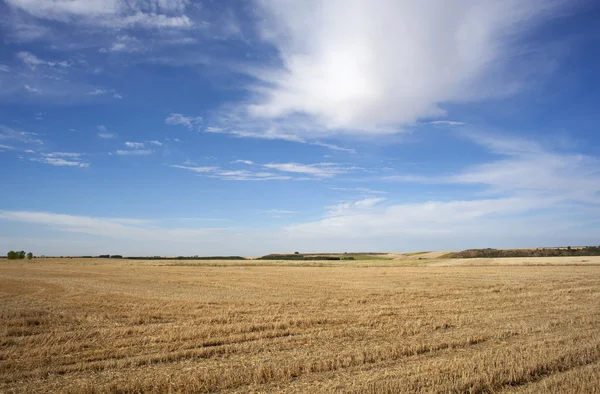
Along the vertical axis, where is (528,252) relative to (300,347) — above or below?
above

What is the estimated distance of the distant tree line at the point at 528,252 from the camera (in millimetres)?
91500

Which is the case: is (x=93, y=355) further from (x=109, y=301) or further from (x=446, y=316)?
(x=446, y=316)

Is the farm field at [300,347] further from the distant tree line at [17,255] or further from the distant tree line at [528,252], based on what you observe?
the distant tree line at [17,255]

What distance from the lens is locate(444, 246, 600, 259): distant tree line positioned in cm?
9150

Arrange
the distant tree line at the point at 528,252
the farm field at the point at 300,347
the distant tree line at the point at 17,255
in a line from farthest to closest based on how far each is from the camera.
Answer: the distant tree line at the point at 17,255, the distant tree line at the point at 528,252, the farm field at the point at 300,347

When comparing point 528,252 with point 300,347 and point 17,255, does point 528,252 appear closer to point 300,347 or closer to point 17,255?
point 300,347

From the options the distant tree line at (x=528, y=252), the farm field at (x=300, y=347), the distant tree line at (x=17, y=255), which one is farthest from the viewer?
the distant tree line at (x=17, y=255)

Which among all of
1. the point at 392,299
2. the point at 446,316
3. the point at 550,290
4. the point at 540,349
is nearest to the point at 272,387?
the point at 540,349

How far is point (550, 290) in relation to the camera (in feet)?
83.7

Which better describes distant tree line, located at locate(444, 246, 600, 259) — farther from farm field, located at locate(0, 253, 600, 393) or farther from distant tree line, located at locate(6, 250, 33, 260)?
distant tree line, located at locate(6, 250, 33, 260)

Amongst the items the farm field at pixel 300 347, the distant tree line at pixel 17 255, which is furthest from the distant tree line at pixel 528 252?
the distant tree line at pixel 17 255

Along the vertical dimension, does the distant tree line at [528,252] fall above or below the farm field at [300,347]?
above

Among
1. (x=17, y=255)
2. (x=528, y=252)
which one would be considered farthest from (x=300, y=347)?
(x=17, y=255)

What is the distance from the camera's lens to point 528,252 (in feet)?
325
